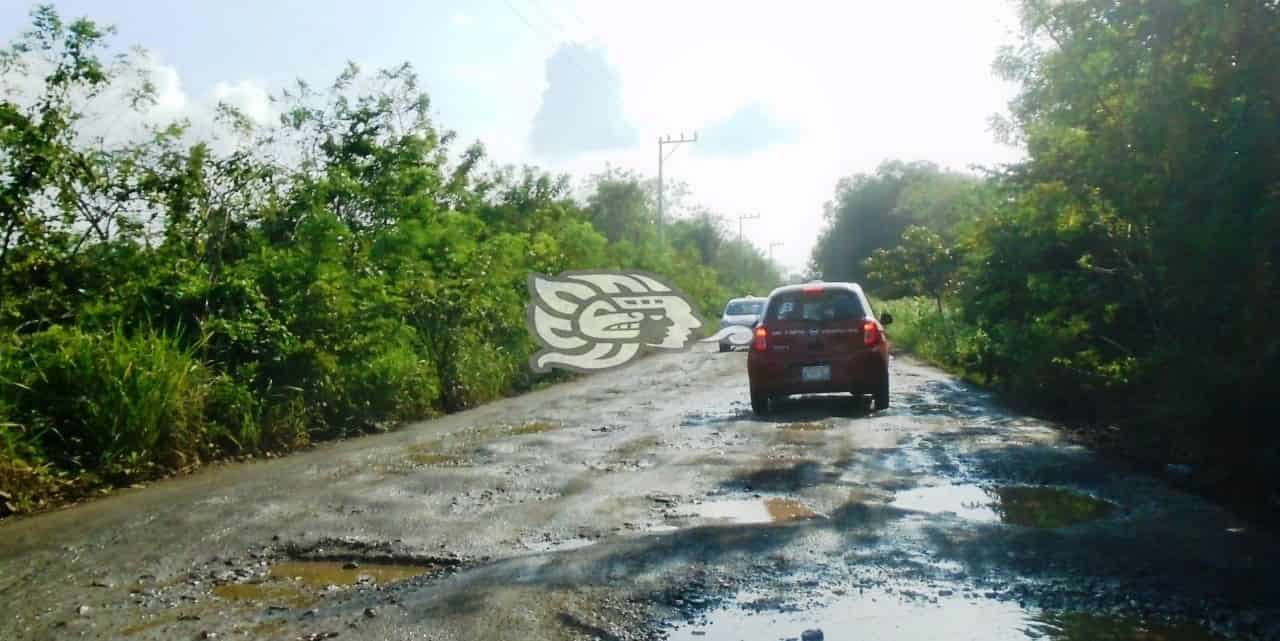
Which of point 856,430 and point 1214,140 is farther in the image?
point 856,430

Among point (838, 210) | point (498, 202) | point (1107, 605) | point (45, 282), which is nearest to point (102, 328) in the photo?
point (45, 282)

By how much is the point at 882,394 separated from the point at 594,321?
1421cm

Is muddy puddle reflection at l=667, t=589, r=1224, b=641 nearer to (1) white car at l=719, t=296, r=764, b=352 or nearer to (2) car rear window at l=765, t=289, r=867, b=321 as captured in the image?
(2) car rear window at l=765, t=289, r=867, b=321

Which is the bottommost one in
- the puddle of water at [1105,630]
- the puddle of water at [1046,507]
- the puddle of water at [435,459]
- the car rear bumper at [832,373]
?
the puddle of water at [435,459]

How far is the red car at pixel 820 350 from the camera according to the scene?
46.9 ft

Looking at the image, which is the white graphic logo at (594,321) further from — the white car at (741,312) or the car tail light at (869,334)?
the car tail light at (869,334)

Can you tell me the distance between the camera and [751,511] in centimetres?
783

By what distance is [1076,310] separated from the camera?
12992 mm

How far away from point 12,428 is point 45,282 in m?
3.14

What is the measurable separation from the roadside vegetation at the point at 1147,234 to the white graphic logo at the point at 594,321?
943 centimetres

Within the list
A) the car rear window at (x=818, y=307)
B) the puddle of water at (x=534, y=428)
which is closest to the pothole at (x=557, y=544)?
the puddle of water at (x=534, y=428)

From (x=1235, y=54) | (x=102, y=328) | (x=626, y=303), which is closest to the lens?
(x=1235, y=54)

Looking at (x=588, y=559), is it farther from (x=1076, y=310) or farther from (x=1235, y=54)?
(x=1076, y=310)

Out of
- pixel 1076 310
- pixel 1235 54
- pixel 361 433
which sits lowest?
pixel 361 433
